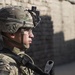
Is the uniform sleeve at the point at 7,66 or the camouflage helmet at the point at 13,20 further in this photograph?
the camouflage helmet at the point at 13,20

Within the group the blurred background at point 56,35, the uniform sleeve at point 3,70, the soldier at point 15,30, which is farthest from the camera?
the blurred background at point 56,35

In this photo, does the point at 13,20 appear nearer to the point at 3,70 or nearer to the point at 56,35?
the point at 3,70

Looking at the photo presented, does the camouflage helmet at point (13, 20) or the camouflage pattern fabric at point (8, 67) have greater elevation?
the camouflage helmet at point (13, 20)

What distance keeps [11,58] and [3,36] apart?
25 cm

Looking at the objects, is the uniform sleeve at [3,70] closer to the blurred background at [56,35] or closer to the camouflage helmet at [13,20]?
the camouflage helmet at [13,20]

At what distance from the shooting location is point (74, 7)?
11641mm

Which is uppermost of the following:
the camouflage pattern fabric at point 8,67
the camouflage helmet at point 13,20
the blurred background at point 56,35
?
the camouflage helmet at point 13,20

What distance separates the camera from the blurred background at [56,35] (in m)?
6.39

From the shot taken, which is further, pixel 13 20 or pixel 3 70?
pixel 13 20

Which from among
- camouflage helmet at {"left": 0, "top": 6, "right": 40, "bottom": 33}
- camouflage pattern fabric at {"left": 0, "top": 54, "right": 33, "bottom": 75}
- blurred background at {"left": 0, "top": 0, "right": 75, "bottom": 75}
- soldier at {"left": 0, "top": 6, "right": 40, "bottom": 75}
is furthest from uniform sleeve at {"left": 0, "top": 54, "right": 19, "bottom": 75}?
blurred background at {"left": 0, "top": 0, "right": 75, "bottom": 75}

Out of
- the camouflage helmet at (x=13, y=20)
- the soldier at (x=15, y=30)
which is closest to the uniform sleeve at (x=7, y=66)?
the soldier at (x=15, y=30)

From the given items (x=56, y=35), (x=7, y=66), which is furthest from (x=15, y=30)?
(x=56, y=35)

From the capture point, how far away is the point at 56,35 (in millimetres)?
9977

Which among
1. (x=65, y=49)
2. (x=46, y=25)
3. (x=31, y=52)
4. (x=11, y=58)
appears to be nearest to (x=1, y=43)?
(x=11, y=58)
